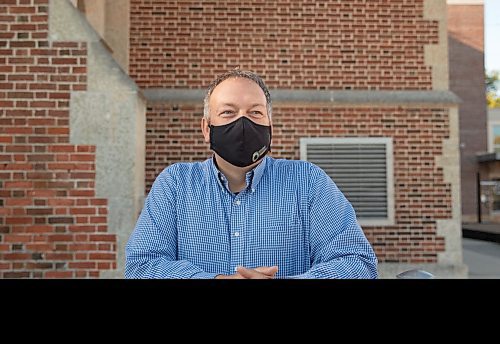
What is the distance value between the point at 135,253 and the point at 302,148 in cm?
621

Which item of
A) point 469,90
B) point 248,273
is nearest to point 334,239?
point 248,273

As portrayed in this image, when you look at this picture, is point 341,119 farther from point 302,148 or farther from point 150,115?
point 150,115

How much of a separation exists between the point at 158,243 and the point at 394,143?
21.8ft

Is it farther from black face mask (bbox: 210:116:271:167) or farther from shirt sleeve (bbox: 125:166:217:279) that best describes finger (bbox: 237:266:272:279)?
black face mask (bbox: 210:116:271:167)

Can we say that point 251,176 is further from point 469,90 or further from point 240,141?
point 469,90

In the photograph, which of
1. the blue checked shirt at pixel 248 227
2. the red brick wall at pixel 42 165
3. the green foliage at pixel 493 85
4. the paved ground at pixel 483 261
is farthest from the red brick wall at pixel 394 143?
the green foliage at pixel 493 85

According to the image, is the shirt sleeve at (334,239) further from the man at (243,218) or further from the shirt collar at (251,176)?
the shirt collar at (251,176)

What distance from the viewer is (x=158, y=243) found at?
71.7 inches

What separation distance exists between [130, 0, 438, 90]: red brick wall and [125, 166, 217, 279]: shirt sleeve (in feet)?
20.4

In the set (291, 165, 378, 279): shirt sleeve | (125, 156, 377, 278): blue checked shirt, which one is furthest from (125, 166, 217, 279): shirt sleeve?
(291, 165, 378, 279): shirt sleeve

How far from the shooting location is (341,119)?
26.0 feet

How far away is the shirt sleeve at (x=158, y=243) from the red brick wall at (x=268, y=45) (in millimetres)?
6213

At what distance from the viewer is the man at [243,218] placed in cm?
182
